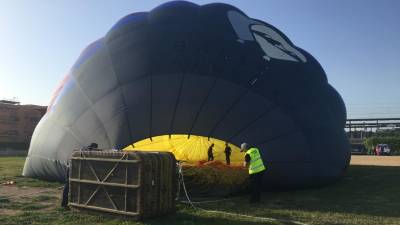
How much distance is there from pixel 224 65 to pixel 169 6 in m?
2.71

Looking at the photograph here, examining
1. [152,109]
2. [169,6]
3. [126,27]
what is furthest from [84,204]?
[169,6]

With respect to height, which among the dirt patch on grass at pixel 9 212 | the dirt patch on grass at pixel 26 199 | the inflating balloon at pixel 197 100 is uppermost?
the inflating balloon at pixel 197 100

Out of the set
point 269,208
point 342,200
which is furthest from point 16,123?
point 269,208

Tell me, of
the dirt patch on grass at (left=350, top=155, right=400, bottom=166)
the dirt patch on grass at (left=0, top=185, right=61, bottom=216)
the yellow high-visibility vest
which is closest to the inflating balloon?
the yellow high-visibility vest

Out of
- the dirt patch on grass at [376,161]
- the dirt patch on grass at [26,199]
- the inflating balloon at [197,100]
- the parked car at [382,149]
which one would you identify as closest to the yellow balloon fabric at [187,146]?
the inflating balloon at [197,100]

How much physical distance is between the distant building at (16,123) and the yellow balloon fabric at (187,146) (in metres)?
31.5

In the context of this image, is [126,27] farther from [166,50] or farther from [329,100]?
[329,100]

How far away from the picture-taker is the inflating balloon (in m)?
9.55

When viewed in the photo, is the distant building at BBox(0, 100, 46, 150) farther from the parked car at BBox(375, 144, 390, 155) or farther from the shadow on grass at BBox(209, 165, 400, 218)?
the shadow on grass at BBox(209, 165, 400, 218)

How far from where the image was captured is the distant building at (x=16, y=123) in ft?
129

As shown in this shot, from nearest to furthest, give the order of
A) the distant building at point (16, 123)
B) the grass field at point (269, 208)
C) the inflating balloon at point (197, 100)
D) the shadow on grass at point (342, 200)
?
the grass field at point (269, 208), the shadow on grass at point (342, 200), the inflating balloon at point (197, 100), the distant building at point (16, 123)

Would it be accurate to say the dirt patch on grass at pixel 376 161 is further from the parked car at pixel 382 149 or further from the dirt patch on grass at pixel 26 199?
the parked car at pixel 382 149

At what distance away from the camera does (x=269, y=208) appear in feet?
25.8

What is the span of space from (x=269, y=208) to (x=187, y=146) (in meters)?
4.44
